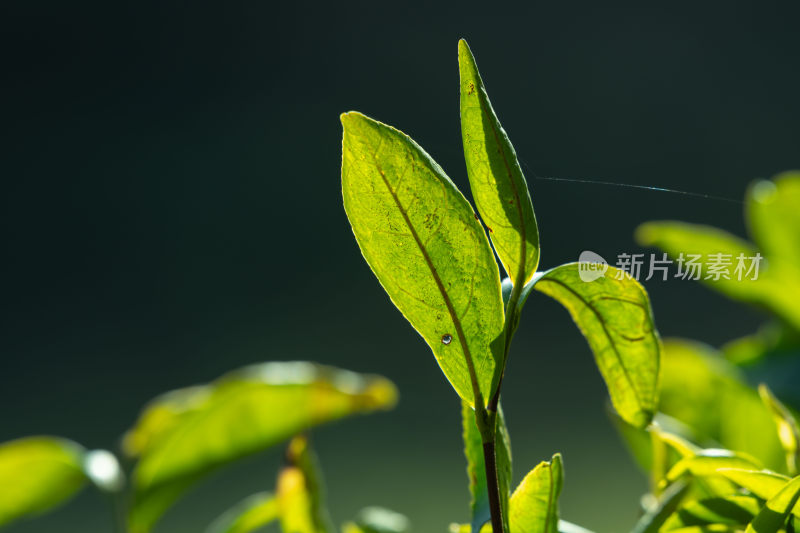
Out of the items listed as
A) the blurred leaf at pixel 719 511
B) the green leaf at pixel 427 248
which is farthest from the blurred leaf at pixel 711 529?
the green leaf at pixel 427 248

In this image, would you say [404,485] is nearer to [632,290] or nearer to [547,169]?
Answer: [547,169]

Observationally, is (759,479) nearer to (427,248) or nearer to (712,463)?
(712,463)

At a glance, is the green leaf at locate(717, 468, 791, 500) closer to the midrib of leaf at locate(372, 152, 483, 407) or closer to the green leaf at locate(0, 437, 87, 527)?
the midrib of leaf at locate(372, 152, 483, 407)

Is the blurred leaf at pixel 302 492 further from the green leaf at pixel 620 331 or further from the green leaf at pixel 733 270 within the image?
the green leaf at pixel 733 270

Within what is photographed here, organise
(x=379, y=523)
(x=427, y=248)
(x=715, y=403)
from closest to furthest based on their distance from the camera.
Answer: (x=427, y=248)
(x=379, y=523)
(x=715, y=403)

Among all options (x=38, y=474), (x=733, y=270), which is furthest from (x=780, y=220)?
(x=38, y=474)

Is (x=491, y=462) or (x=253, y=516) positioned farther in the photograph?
(x=253, y=516)
